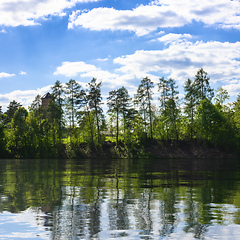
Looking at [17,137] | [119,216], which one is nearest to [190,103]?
[17,137]

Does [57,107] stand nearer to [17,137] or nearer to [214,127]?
[17,137]

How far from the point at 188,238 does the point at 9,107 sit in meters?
138

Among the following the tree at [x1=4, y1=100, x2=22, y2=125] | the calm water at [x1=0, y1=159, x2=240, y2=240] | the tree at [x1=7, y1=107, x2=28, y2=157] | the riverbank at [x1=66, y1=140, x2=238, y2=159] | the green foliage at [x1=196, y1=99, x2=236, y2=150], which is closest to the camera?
the calm water at [x1=0, y1=159, x2=240, y2=240]

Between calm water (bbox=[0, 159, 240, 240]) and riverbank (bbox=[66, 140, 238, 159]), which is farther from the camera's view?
riverbank (bbox=[66, 140, 238, 159])

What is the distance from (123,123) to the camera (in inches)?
4043

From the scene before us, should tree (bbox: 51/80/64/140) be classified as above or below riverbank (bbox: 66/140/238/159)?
above

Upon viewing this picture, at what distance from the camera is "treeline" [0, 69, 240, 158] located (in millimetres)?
98312

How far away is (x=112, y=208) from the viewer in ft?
39.9

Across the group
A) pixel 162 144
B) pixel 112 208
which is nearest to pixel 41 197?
pixel 112 208

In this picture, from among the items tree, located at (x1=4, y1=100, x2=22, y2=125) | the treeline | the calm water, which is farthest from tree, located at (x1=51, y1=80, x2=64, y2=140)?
the calm water

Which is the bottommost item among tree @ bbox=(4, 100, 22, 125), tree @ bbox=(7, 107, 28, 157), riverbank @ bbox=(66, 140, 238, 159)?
riverbank @ bbox=(66, 140, 238, 159)

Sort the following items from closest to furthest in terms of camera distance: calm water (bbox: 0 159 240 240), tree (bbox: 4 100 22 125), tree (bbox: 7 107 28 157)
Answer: calm water (bbox: 0 159 240 240)
tree (bbox: 7 107 28 157)
tree (bbox: 4 100 22 125)

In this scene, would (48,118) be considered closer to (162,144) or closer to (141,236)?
(162,144)

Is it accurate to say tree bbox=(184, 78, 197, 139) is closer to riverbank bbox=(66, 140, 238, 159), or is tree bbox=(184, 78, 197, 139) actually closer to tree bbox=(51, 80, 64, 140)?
riverbank bbox=(66, 140, 238, 159)
